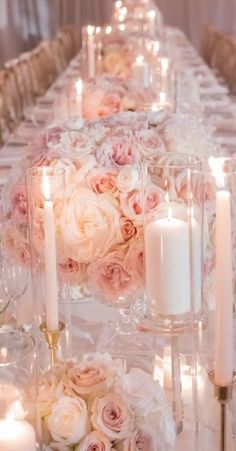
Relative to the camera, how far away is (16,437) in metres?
0.80

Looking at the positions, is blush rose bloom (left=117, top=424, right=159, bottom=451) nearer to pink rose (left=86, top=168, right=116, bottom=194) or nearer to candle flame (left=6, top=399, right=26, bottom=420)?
candle flame (left=6, top=399, right=26, bottom=420)

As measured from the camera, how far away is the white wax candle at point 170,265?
3.46ft

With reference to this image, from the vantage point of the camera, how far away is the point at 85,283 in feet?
4.14

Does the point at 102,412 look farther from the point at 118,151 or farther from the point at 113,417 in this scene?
the point at 118,151

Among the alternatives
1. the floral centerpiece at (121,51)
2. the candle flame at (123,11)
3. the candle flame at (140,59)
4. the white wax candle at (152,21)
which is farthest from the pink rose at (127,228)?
the candle flame at (123,11)

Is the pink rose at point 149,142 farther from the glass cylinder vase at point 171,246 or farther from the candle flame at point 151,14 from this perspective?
the candle flame at point 151,14

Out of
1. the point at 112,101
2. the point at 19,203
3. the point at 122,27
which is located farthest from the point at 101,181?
the point at 122,27

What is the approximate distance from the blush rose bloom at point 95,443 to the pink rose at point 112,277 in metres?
0.42

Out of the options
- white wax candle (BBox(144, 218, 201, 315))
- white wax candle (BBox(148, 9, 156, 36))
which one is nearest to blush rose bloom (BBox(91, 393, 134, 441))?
white wax candle (BBox(144, 218, 201, 315))

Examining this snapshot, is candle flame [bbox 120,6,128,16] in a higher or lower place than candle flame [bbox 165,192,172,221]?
higher

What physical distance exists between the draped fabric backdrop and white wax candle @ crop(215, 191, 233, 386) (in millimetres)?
9439

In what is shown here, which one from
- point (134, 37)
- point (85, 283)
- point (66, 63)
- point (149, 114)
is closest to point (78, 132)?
point (149, 114)

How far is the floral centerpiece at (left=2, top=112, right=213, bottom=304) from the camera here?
1.20 m

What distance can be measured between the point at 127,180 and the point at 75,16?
929 cm
